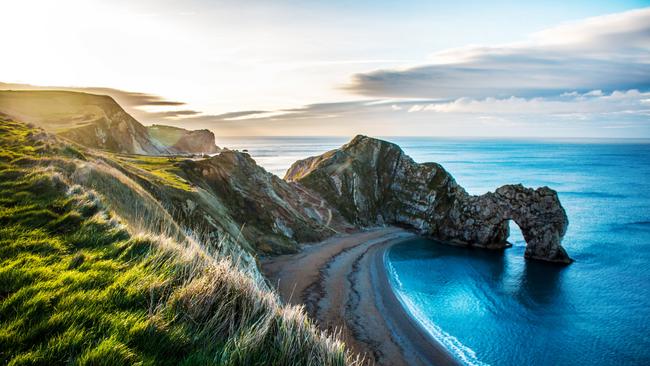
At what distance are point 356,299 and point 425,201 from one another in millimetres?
44716

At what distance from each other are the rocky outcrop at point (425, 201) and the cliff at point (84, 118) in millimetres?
39946

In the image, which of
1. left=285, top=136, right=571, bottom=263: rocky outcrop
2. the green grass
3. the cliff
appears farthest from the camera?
the cliff

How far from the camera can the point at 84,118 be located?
247 ft

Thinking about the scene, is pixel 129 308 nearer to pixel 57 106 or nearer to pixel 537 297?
pixel 537 297

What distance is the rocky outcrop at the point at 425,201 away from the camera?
6116 cm

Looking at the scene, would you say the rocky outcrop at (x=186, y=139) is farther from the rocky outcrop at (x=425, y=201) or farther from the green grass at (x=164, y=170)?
the green grass at (x=164, y=170)

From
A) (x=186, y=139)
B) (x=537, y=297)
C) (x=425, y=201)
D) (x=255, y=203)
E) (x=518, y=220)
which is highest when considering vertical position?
(x=186, y=139)

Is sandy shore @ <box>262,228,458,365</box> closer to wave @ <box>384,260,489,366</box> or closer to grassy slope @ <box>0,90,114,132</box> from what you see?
wave @ <box>384,260,489,366</box>

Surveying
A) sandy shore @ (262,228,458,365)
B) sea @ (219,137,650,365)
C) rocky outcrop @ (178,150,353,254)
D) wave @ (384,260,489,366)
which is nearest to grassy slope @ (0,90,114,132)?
rocky outcrop @ (178,150,353,254)

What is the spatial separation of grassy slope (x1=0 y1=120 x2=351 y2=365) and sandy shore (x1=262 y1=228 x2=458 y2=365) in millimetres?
14087

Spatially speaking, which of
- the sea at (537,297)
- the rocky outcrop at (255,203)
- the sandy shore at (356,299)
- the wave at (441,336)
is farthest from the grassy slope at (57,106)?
the sea at (537,297)

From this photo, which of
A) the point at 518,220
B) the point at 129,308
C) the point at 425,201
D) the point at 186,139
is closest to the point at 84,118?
the point at 186,139

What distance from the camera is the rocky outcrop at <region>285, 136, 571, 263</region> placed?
61.2m

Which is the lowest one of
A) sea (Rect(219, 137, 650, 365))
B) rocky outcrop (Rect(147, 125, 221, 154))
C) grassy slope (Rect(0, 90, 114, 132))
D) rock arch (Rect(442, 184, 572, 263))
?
sea (Rect(219, 137, 650, 365))
